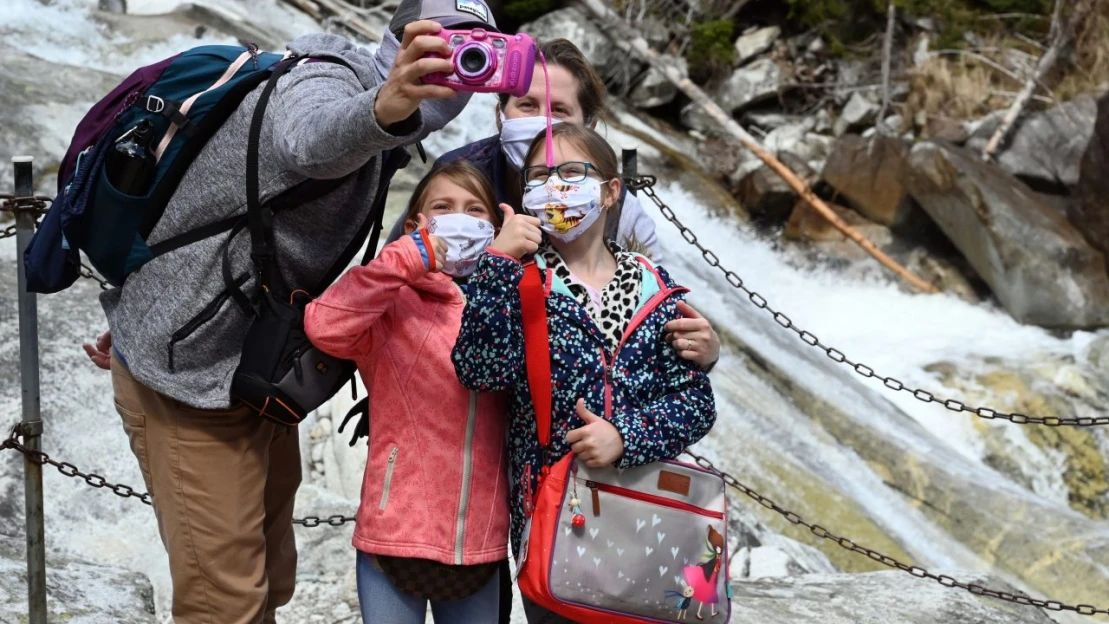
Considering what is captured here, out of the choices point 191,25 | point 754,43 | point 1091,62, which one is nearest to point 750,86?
point 754,43

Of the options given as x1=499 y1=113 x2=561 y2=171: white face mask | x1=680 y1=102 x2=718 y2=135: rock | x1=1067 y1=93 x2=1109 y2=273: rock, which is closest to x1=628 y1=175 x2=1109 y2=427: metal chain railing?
x1=499 y1=113 x2=561 y2=171: white face mask

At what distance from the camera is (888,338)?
29.8 ft

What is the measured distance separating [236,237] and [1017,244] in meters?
8.10

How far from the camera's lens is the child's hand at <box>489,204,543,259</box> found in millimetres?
2295

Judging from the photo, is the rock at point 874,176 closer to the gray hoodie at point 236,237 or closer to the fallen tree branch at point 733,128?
the fallen tree branch at point 733,128

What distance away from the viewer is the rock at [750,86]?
11.9 meters

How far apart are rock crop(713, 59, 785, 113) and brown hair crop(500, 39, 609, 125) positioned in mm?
9174

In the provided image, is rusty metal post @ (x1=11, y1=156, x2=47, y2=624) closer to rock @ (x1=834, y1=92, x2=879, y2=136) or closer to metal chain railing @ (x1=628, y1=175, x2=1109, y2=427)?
metal chain railing @ (x1=628, y1=175, x2=1109, y2=427)

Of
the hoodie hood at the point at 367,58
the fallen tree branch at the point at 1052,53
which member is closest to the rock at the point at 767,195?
the fallen tree branch at the point at 1052,53

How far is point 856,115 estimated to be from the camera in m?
11.6

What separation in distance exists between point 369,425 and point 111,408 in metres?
2.74

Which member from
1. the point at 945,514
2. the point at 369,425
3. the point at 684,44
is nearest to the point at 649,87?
the point at 684,44

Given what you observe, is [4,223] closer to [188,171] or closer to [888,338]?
[188,171]

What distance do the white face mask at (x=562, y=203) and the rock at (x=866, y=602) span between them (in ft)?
6.19
